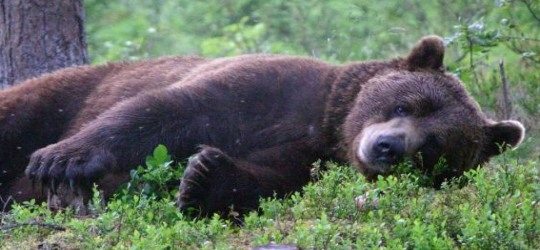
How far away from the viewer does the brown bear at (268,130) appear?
6.28 metres

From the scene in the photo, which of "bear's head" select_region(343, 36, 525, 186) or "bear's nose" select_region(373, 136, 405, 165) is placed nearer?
"bear's nose" select_region(373, 136, 405, 165)

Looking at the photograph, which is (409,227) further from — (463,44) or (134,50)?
(134,50)

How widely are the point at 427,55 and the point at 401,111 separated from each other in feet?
1.59

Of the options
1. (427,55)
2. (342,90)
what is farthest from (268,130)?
(427,55)

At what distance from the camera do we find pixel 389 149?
6258 millimetres

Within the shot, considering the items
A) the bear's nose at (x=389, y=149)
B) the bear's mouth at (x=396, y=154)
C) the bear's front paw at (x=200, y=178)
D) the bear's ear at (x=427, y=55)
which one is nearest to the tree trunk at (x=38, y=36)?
the bear's front paw at (x=200, y=178)

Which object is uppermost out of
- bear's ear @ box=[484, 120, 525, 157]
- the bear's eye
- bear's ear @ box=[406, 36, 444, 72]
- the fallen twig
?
bear's ear @ box=[406, 36, 444, 72]

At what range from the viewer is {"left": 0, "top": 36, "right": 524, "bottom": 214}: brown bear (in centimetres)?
628

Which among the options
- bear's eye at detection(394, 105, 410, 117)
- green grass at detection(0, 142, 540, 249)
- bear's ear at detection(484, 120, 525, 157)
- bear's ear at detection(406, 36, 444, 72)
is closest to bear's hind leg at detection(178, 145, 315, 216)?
green grass at detection(0, 142, 540, 249)

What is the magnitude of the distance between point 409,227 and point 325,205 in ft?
2.64

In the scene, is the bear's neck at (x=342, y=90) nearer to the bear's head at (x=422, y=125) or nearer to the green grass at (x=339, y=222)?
the bear's head at (x=422, y=125)

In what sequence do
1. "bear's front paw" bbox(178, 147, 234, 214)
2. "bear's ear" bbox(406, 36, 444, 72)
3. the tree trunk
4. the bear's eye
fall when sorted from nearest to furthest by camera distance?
"bear's front paw" bbox(178, 147, 234, 214), the bear's eye, "bear's ear" bbox(406, 36, 444, 72), the tree trunk

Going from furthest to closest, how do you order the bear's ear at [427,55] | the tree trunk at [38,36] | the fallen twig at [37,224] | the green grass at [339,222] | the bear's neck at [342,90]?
the tree trunk at [38,36]
the bear's ear at [427,55]
the bear's neck at [342,90]
the fallen twig at [37,224]
the green grass at [339,222]

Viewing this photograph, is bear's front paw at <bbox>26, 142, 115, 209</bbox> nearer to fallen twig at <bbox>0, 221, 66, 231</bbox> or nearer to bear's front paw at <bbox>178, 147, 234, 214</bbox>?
bear's front paw at <bbox>178, 147, 234, 214</bbox>
